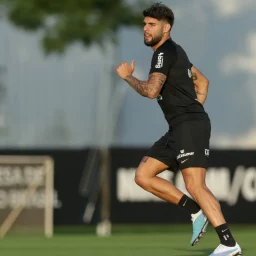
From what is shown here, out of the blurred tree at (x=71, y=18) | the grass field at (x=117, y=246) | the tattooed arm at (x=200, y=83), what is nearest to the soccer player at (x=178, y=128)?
the tattooed arm at (x=200, y=83)

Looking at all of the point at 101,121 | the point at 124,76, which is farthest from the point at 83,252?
the point at 101,121

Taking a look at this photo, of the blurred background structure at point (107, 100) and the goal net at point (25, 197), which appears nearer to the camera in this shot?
the goal net at point (25, 197)

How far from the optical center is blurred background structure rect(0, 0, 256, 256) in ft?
58.4

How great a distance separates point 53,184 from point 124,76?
7.38 meters

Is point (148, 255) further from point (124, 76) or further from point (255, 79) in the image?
point (255, 79)

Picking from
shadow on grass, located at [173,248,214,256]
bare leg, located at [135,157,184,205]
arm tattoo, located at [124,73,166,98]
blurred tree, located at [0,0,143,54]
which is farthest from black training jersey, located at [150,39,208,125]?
blurred tree, located at [0,0,143,54]

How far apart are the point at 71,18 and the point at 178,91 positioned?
511 inches

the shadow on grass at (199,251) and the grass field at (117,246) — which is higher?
the shadow on grass at (199,251)

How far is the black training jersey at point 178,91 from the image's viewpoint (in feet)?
33.9

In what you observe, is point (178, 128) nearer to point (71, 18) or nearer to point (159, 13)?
point (159, 13)

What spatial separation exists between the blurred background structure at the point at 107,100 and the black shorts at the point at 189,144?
7.09 metres

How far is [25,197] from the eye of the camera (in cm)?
1709

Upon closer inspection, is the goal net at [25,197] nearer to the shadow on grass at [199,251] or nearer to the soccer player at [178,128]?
the shadow on grass at [199,251]

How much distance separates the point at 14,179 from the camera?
17109 millimetres
